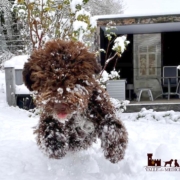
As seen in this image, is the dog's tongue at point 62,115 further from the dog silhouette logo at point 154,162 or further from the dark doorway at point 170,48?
the dark doorway at point 170,48

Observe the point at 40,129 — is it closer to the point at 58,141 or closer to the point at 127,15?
the point at 58,141

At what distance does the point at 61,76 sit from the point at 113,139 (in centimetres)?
70

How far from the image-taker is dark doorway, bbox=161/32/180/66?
10.7m

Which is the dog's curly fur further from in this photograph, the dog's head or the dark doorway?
the dark doorway

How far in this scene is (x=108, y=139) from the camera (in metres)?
2.12

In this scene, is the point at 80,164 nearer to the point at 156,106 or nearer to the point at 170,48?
the point at 156,106

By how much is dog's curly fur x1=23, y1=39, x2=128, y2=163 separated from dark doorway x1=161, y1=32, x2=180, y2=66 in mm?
9240

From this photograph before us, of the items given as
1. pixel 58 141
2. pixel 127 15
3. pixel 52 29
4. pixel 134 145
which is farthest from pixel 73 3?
pixel 127 15

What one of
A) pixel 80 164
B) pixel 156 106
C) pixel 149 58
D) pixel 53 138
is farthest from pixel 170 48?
pixel 53 138

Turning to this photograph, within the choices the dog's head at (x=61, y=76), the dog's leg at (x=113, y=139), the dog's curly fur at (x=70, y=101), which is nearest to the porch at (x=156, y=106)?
the dog's curly fur at (x=70, y=101)

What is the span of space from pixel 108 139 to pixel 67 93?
0.65 metres

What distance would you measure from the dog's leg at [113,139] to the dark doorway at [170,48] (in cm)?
929

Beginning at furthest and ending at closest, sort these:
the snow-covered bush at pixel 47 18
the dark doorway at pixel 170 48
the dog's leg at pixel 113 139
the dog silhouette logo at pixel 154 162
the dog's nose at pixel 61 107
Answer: the dark doorway at pixel 170 48
the snow-covered bush at pixel 47 18
the dog silhouette logo at pixel 154 162
the dog's leg at pixel 113 139
the dog's nose at pixel 61 107

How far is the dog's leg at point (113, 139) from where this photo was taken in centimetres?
209
